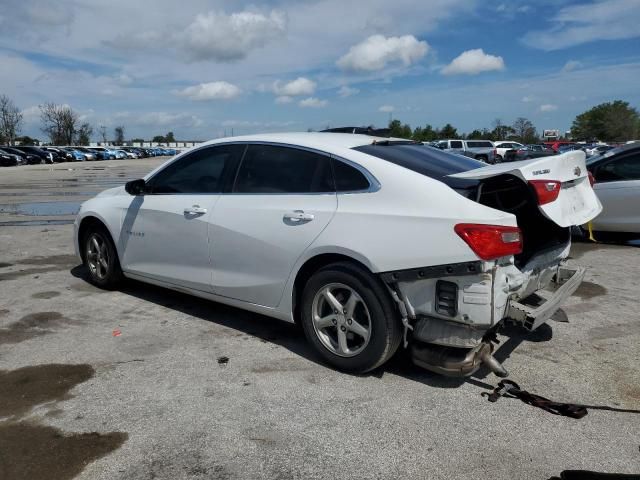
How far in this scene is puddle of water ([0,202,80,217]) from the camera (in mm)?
13039

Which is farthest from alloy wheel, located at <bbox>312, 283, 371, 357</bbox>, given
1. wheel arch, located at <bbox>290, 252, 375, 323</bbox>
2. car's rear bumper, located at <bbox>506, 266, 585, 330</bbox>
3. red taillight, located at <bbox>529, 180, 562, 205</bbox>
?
red taillight, located at <bbox>529, 180, 562, 205</bbox>

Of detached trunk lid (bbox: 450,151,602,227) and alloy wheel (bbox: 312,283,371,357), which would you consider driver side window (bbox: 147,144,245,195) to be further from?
detached trunk lid (bbox: 450,151,602,227)

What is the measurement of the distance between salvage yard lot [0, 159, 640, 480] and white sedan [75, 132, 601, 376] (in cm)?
32

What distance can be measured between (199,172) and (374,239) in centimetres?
207

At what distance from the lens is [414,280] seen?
11.5 feet

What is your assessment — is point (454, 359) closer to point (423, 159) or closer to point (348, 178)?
point (348, 178)

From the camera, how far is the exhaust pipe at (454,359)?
352cm

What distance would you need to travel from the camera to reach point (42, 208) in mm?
14156

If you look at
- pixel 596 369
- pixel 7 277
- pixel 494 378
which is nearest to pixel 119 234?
pixel 7 277

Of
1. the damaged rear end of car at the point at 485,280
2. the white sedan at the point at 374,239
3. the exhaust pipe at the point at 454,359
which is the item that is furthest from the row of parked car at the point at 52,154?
the exhaust pipe at the point at 454,359

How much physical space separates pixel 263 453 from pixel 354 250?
4.61ft

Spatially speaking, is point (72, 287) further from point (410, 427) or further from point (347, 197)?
point (410, 427)

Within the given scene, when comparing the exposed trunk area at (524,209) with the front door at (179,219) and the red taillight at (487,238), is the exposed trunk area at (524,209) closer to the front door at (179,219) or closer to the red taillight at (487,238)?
the red taillight at (487,238)

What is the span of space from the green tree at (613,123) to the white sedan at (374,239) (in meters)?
95.7
